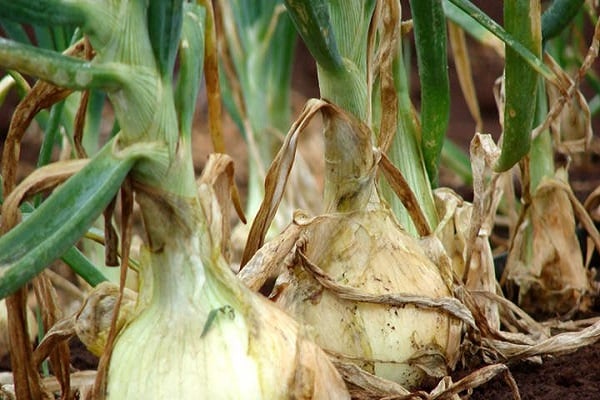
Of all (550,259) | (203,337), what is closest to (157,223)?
(203,337)

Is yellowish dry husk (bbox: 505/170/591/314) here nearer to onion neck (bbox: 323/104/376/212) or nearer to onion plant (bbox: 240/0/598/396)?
onion plant (bbox: 240/0/598/396)

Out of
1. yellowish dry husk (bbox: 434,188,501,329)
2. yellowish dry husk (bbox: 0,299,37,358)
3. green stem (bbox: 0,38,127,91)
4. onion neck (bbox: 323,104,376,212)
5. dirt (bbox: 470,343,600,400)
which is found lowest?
yellowish dry husk (bbox: 0,299,37,358)

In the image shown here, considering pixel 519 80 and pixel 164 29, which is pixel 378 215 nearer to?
pixel 519 80

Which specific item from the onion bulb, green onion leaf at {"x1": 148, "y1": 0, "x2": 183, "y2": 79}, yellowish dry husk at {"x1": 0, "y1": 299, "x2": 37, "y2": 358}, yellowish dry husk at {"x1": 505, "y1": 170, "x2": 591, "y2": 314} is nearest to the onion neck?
the onion bulb

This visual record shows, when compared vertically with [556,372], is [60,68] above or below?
above

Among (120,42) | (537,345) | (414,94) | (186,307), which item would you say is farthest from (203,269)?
(414,94)

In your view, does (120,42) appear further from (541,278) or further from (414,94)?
(414,94)
